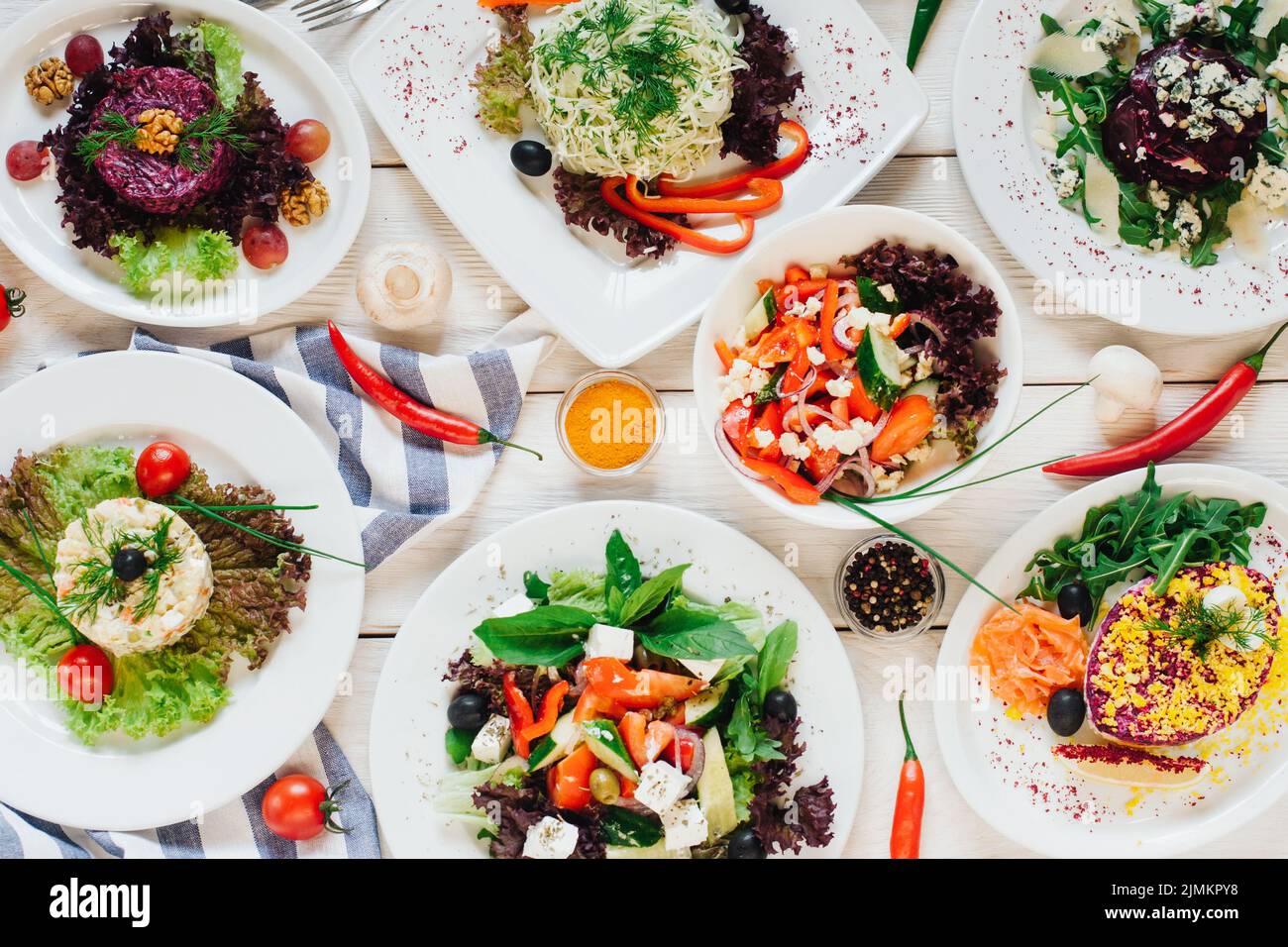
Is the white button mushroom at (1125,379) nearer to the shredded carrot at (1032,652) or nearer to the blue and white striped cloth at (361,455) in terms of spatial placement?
the shredded carrot at (1032,652)

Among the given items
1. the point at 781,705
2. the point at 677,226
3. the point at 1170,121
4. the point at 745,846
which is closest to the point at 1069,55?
the point at 1170,121

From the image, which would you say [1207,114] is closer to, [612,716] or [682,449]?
[682,449]

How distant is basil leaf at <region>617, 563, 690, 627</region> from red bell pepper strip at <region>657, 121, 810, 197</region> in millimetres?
1005

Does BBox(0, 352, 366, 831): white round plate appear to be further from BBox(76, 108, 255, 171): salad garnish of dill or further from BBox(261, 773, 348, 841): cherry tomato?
BBox(76, 108, 255, 171): salad garnish of dill

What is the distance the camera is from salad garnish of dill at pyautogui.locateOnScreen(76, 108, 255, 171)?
8.29 ft

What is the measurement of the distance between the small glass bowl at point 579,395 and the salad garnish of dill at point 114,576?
1041 millimetres

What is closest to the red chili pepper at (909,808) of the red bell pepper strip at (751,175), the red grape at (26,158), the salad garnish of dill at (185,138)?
the red bell pepper strip at (751,175)

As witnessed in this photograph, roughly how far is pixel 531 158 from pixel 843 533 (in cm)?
131

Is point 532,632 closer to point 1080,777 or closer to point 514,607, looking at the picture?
point 514,607

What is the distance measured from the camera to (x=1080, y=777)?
2670 mm

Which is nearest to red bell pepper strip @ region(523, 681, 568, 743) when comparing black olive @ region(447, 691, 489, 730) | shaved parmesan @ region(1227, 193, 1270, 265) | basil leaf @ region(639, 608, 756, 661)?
black olive @ region(447, 691, 489, 730)

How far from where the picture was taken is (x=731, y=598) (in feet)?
8.70

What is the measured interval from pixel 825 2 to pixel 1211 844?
2477mm

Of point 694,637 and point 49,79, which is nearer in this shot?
point 694,637
